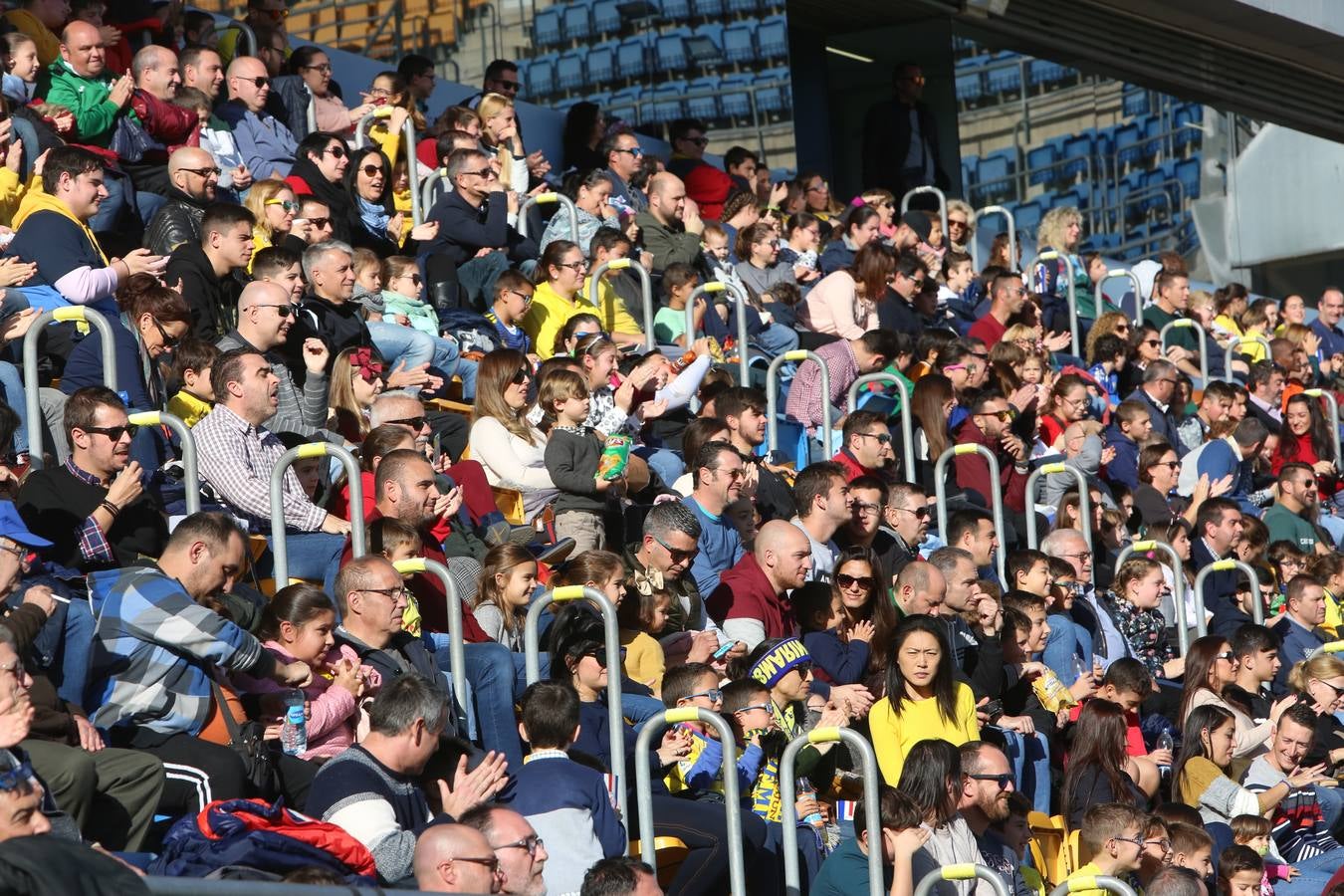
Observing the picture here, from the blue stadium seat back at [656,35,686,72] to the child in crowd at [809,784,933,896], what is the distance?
11262 millimetres

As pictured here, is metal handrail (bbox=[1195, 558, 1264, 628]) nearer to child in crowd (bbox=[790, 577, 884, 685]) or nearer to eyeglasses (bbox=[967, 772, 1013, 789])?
child in crowd (bbox=[790, 577, 884, 685])

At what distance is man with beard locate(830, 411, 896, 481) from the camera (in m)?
9.98

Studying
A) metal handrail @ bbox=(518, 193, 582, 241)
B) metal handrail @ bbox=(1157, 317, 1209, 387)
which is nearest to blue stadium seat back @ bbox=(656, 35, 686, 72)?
metal handrail @ bbox=(1157, 317, 1209, 387)

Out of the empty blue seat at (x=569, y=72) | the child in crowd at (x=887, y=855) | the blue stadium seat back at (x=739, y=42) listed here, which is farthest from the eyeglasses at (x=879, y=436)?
the blue stadium seat back at (x=739, y=42)

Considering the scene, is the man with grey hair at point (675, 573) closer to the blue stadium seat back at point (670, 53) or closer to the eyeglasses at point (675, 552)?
the eyeglasses at point (675, 552)

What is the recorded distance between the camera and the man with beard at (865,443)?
32.7 feet

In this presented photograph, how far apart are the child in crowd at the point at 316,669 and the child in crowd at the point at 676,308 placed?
210 inches

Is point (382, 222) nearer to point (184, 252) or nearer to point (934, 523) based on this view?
point (184, 252)

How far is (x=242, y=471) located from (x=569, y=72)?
9814 millimetres

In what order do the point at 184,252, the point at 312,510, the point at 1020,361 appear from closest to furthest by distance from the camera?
the point at 312,510 < the point at 184,252 < the point at 1020,361

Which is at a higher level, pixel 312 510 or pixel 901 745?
pixel 312 510

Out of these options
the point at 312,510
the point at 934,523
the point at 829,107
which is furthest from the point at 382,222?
the point at 829,107

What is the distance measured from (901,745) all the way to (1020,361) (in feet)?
15.4

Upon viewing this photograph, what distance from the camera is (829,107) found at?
61.2ft
